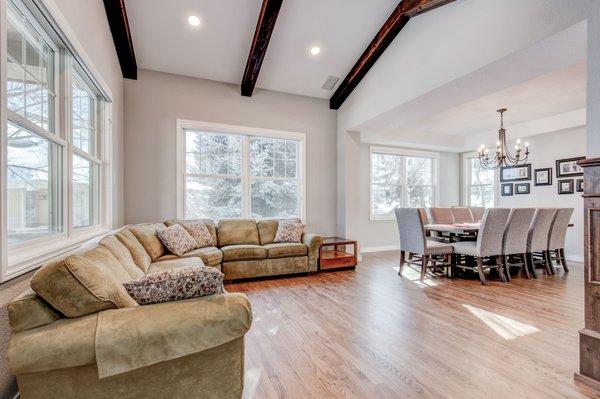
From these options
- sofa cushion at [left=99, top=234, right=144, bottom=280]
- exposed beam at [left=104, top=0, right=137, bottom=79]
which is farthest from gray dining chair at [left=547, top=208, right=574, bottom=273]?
exposed beam at [left=104, top=0, right=137, bottom=79]

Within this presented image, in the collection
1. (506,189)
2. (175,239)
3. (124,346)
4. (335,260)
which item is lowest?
(335,260)

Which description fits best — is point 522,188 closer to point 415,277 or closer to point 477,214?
point 477,214

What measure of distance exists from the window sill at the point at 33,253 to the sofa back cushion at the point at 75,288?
1.45 feet

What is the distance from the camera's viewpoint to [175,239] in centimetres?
377

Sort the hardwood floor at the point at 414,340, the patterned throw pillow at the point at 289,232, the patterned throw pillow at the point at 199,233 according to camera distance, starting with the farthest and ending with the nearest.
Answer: the patterned throw pillow at the point at 289,232
the patterned throw pillow at the point at 199,233
the hardwood floor at the point at 414,340

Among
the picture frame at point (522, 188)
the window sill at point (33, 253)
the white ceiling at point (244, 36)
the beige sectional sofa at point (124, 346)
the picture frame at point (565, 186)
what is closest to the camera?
the beige sectional sofa at point (124, 346)

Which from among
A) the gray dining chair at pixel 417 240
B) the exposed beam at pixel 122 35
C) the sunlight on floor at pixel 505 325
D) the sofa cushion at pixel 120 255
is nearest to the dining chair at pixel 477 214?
the gray dining chair at pixel 417 240

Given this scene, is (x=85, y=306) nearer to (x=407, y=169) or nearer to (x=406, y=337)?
(x=406, y=337)

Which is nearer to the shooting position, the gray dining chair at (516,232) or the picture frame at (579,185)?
the gray dining chair at (516,232)

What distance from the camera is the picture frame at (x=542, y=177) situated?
5.77 meters

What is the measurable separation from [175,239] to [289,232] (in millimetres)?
1684

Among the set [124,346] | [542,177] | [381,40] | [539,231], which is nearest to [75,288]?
[124,346]

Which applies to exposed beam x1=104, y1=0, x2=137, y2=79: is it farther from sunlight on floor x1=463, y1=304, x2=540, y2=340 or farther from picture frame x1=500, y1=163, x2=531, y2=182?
picture frame x1=500, y1=163, x2=531, y2=182

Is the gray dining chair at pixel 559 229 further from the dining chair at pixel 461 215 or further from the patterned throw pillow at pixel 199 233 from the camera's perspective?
the patterned throw pillow at pixel 199 233
